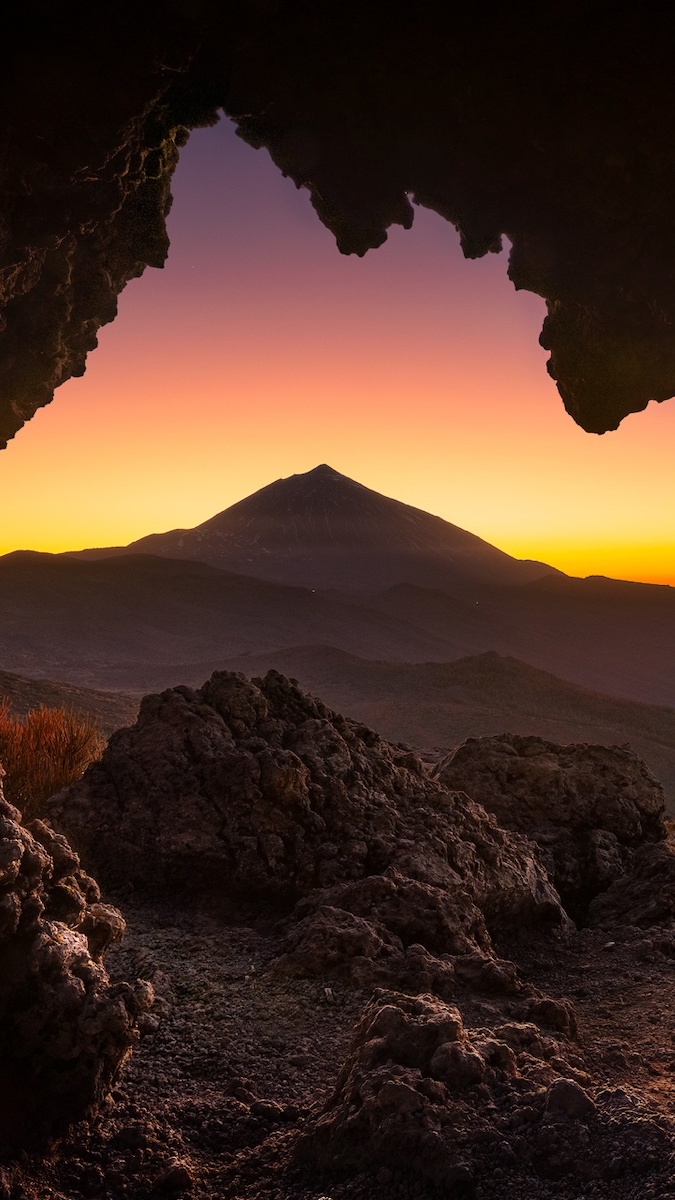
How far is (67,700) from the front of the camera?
23.2 metres

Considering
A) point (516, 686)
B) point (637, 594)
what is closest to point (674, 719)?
point (516, 686)

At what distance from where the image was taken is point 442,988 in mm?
3738

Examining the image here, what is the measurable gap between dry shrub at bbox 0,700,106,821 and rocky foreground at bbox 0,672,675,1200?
2.23 metres

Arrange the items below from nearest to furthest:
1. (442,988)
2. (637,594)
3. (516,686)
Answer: (442,988) < (516,686) < (637,594)

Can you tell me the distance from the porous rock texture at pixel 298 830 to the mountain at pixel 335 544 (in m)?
106

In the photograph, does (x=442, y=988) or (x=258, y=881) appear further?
(x=258, y=881)

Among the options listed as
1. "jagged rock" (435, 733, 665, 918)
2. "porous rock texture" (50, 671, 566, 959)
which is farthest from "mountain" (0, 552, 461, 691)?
"porous rock texture" (50, 671, 566, 959)

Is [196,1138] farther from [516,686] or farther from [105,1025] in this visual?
[516,686]

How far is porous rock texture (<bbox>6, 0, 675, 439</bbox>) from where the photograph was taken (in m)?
3.47

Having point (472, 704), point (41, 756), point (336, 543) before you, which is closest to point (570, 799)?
point (41, 756)

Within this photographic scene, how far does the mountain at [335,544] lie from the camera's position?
12088 centimetres

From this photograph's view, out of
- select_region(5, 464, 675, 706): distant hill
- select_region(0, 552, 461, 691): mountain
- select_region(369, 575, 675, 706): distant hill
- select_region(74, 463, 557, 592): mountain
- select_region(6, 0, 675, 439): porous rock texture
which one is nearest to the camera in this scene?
select_region(6, 0, 675, 439): porous rock texture

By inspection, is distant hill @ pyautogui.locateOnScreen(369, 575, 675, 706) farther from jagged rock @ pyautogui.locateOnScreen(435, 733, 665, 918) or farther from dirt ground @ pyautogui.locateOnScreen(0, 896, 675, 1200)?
dirt ground @ pyautogui.locateOnScreen(0, 896, 675, 1200)

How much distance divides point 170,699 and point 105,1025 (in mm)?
2924
